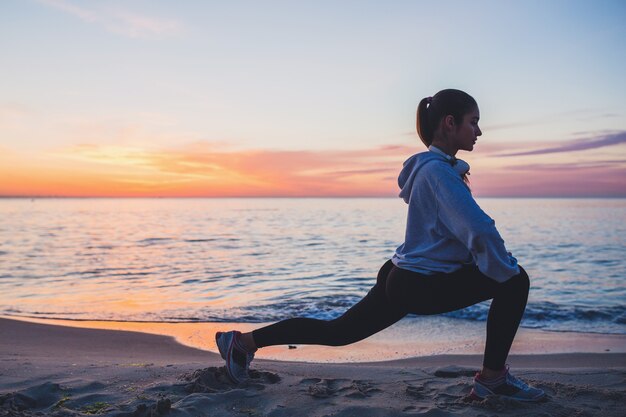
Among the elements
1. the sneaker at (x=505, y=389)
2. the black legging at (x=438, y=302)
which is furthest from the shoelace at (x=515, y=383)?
the black legging at (x=438, y=302)

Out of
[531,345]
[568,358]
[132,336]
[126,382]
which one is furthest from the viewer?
[132,336]

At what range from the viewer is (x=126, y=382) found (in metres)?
3.57

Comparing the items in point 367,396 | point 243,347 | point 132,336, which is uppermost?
point 243,347

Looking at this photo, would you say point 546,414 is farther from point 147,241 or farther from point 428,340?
point 147,241

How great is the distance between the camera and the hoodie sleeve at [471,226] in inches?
104

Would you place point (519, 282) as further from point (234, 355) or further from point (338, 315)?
point (338, 315)

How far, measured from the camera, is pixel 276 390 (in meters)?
3.42

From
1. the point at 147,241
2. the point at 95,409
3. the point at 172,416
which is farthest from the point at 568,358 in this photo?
the point at 147,241

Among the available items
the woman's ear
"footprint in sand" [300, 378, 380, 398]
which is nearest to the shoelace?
"footprint in sand" [300, 378, 380, 398]

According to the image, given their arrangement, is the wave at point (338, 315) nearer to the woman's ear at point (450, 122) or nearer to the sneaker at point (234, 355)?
the sneaker at point (234, 355)

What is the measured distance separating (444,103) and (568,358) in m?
3.42

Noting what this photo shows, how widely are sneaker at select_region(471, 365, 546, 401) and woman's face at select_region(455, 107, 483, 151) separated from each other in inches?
52.9

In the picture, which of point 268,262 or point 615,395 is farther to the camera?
point 268,262

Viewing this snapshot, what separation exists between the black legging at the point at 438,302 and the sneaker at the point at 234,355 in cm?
54
